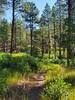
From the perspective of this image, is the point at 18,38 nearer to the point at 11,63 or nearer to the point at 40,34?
the point at 40,34

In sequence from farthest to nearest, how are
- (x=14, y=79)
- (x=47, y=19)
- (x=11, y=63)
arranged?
(x=47, y=19), (x=11, y=63), (x=14, y=79)

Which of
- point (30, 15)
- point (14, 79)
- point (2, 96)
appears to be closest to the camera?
point (2, 96)

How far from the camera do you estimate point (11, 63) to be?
18.9m

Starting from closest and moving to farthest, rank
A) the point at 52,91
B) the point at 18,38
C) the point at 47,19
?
1. the point at 52,91
2. the point at 47,19
3. the point at 18,38

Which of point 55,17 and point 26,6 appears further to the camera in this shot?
point 55,17

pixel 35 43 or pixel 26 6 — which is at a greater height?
pixel 26 6

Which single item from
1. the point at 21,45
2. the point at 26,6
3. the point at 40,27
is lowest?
the point at 21,45

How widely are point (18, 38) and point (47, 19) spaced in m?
19.8

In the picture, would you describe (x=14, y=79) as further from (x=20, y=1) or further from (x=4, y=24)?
(x=4, y=24)

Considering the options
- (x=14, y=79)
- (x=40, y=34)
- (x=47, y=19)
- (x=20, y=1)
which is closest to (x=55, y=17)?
(x=47, y=19)

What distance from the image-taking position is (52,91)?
8.29 m

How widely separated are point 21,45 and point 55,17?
25816 mm

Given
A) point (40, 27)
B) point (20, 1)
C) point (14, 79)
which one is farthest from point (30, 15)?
point (14, 79)

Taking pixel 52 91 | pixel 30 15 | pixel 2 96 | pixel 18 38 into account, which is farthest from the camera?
pixel 18 38
